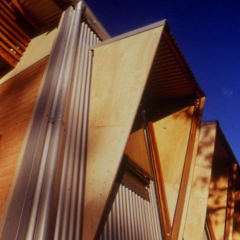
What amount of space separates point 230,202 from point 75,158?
6.86 m

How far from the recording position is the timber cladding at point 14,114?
2.41 m

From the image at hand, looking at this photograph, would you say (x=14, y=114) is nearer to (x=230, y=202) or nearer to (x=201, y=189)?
(x=201, y=189)

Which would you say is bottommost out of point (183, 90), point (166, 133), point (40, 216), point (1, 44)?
point (40, 216)

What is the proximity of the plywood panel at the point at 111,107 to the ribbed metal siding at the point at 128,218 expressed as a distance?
25.5 inches

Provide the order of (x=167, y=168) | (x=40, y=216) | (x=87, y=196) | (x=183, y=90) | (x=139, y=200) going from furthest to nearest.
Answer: (x=183, y=90) → (x=167, y=168) → (x=139, y=200) → (x=87, y=196) → (x=40, y=216)

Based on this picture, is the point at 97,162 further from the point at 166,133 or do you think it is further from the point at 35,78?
the point at 166,133

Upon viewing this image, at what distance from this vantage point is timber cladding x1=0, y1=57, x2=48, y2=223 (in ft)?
7.92

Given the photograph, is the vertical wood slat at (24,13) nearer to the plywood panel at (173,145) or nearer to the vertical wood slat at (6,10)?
the vertical wood slat at (6,10)

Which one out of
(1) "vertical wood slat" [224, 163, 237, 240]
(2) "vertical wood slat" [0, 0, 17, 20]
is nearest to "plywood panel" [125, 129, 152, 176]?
(2) "vertical wood slat" [0, 0, 17, 20]

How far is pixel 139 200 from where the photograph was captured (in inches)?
144

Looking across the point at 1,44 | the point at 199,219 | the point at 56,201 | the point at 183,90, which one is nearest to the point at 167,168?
the point at 199,219

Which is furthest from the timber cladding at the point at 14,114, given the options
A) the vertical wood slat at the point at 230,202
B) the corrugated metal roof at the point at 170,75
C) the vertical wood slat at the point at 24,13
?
the vertical wood slat at the point at 230,202

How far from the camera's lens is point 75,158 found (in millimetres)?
2420

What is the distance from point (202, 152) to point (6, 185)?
4409 mm
